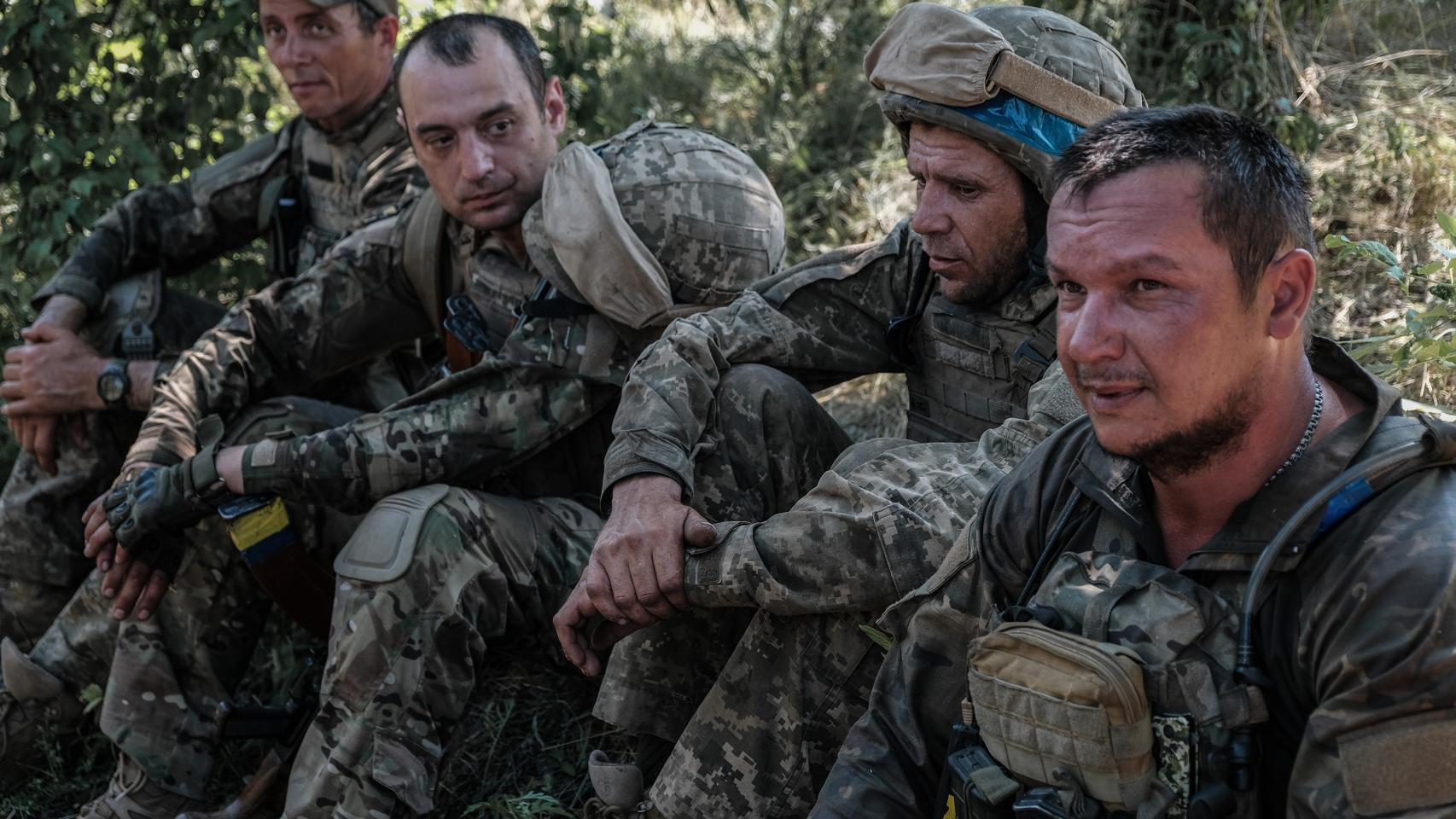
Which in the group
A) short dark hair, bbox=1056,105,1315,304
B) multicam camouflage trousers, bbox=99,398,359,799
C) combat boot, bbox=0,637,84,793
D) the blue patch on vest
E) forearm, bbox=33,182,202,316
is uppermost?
short dark hair, bbox=1056,105,1315,304

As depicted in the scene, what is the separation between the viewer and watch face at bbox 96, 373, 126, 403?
4703 mm

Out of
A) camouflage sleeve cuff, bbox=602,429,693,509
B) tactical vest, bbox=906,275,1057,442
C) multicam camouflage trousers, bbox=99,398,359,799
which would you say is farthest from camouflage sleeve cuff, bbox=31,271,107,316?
tactical vest, bbox=906,275,1057,442

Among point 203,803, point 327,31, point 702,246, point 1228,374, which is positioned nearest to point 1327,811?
point 1228,374

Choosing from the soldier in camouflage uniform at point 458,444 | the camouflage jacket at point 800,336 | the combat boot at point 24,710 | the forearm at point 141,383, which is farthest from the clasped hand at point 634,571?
the forearm at point 141,383

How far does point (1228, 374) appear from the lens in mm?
2055

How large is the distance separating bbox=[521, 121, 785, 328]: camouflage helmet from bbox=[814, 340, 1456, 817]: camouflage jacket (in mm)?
1394

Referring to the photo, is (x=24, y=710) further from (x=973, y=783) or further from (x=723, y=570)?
(x=973, y=783)

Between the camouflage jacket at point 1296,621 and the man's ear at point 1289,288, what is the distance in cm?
15

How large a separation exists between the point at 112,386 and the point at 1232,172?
12.3 ft

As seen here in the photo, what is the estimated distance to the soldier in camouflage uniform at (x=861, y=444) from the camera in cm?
276

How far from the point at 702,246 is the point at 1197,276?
182 centimetres

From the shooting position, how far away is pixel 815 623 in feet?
9.30

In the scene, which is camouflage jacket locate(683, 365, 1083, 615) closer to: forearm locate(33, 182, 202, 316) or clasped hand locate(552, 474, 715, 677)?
clasped hand locate(552, 474, 715, 677)

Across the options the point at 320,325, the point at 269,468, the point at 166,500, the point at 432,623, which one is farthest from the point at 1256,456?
the point at 320,325
